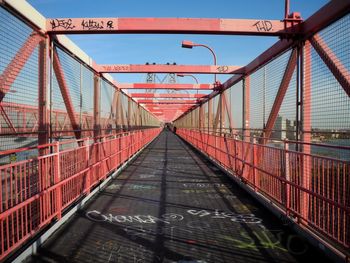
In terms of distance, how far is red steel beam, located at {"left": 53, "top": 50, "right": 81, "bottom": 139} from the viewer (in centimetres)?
797

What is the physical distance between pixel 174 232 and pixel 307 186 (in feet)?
7.12

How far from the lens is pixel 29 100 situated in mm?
6551

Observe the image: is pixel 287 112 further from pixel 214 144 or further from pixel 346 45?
pixel 214 144

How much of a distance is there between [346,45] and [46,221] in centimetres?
492

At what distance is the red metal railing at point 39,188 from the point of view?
4.40 meters

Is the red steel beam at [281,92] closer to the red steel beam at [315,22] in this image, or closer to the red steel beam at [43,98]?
the red steel beam at [315,22]

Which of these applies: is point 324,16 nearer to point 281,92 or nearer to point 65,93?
point 281,92

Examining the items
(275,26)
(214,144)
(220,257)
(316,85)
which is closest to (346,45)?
(316,85)

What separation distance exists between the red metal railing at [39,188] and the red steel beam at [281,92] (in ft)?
12.8

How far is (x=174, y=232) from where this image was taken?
555 centimetres

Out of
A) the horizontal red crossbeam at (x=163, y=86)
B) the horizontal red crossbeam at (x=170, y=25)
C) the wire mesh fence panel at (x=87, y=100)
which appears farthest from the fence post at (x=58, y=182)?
→ the horizontal red crossbeam at (x=163, y=86)

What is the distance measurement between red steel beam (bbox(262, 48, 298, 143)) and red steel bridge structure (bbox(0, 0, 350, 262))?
0.9 inches

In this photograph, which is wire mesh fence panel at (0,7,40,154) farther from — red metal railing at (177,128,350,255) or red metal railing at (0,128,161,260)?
red metal railing at (177,128,350,255)

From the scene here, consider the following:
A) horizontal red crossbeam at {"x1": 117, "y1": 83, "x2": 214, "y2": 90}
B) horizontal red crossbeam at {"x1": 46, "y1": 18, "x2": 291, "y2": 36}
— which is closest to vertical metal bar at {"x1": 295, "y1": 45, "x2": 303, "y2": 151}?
horizontal red crossbeam at {"x1": 46, "y1": 18, "x2": 291, "y2": 36}
